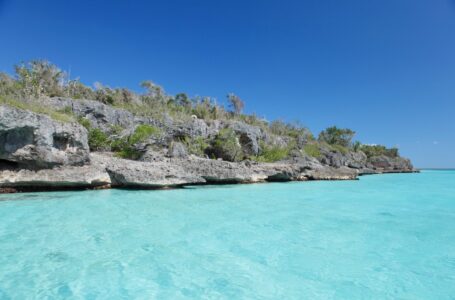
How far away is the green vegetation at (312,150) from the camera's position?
95.6ft

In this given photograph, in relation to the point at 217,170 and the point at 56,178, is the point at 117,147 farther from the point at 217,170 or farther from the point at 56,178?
the point at 217,170

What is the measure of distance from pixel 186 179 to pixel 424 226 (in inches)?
358

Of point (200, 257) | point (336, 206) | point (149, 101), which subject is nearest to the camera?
point (200, 257)

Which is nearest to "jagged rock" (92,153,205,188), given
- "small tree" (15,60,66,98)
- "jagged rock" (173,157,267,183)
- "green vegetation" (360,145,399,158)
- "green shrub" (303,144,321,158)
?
"jagged rock" (173,157,267,183)

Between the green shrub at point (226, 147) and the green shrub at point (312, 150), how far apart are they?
12620 millimetres

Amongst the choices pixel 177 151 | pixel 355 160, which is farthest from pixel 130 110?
pixel 355 160

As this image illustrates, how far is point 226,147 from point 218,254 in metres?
14.7

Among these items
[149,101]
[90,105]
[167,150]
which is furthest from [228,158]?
[149,101]

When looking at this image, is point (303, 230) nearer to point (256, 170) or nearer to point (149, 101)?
point (256, 170)

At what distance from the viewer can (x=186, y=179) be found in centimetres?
1259

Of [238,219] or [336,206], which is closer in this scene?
[238,219]

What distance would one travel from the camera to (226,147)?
18.8m

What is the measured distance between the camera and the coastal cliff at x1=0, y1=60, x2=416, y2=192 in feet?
32.0

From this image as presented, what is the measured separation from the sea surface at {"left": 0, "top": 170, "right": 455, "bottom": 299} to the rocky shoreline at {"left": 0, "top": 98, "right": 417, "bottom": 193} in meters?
2.80
